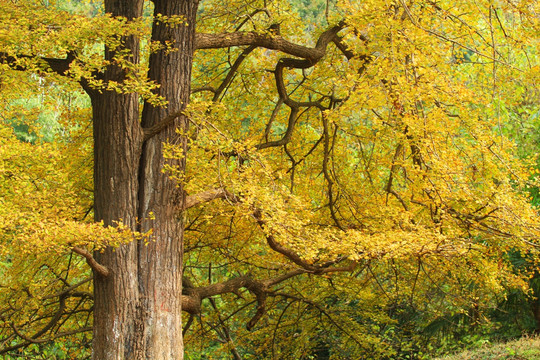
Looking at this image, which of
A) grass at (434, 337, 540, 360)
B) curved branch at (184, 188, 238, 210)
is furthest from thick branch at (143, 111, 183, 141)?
grass at (434, 337, 540, 360)

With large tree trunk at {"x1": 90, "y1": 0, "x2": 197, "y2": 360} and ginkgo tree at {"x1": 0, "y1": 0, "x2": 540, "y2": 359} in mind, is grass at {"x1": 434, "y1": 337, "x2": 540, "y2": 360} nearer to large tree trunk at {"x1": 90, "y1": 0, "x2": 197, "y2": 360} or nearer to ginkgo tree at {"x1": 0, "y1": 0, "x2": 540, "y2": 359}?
ginkgo tree at {"x1": 0, "y1": 0, "x2": 540, "y2": 359}

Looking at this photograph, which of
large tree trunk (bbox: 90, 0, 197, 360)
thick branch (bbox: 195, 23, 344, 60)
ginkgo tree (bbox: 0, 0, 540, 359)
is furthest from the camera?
thick branch (bbox: 195, 23, 344, 60)

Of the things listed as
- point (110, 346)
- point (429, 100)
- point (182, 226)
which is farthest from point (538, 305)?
point (110, 346)

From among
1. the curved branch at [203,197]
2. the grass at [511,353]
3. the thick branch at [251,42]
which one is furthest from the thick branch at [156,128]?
the grass at [511,353]

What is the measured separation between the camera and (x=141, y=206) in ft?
18.8

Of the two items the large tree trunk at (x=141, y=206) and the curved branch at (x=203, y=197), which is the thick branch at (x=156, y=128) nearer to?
the large tree trunk at (x=141, y=206)

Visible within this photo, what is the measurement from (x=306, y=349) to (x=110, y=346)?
4790 mm

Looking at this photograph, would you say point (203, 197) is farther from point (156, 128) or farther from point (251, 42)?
point (251, 42)

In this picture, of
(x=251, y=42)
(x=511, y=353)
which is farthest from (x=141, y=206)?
(x=511, y=353)

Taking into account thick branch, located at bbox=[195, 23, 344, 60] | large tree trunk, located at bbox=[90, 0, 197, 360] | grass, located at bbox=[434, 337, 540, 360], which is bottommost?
grass, located at bbox=[434, 337, 540, 360]

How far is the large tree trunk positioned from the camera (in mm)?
5418

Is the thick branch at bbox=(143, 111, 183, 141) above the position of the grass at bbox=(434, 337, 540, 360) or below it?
above

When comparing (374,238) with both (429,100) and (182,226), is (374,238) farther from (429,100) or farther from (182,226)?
(182,226)

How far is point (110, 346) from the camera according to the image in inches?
210
